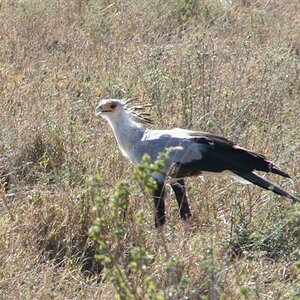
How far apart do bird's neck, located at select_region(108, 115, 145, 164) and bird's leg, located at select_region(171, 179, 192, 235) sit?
0.87 feet

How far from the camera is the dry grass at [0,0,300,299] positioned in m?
4.26

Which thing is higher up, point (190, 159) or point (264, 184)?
point (190, 159)

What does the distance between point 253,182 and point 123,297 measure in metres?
1.79

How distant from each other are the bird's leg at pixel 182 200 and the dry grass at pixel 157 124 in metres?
0.07

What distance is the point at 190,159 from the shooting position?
16.0 feet

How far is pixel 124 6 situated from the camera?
29.4 feet

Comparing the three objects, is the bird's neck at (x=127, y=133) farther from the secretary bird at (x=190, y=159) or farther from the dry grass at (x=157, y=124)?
the dry grass at (x=157, y=124)

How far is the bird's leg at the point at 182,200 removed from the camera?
4.89m

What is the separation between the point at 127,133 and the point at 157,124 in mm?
892

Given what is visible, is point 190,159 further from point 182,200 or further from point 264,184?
point 264,184

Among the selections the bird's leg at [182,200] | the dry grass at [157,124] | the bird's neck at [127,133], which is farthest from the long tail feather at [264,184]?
the bird's neck at [127,133]

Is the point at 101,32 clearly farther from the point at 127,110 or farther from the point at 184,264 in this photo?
the point at 184,264

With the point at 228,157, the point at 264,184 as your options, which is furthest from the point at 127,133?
the point at 264,184

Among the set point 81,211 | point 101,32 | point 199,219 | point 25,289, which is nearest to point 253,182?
point 199,219
